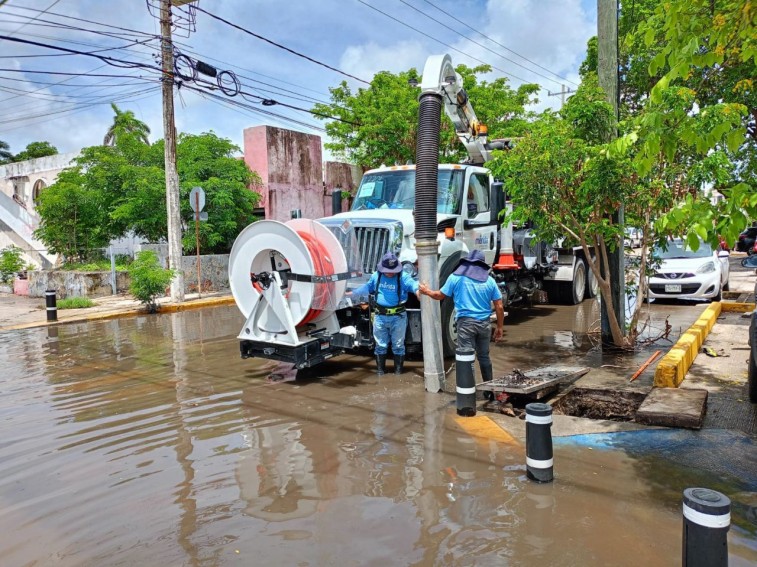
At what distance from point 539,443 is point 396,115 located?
18889 millimetres

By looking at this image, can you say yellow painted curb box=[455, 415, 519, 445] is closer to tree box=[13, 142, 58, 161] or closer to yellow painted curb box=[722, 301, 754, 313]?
yellow painted curb box=[722, 301, 754, 313]

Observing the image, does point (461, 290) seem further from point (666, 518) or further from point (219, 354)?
point (219, 354)

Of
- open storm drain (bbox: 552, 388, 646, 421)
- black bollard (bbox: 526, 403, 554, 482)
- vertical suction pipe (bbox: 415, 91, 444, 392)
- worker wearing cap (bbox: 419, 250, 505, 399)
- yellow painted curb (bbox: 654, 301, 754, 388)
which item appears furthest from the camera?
vertical suction pipe (bbox: 415, 91, 444, 392)

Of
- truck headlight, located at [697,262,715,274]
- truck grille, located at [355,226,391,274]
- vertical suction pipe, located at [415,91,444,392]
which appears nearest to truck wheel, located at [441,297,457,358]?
truck grille, located at [355,226,391,274]

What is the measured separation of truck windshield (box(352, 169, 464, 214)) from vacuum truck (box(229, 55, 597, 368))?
0.06 ft

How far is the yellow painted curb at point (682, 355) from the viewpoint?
6.36 m

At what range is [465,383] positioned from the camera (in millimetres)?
5918

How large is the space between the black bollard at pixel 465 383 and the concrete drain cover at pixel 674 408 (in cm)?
156

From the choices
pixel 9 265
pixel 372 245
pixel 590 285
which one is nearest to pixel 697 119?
pixel 372 245

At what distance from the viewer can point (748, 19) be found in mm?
3449

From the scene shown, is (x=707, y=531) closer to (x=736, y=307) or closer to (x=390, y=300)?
(x=390, y=300)

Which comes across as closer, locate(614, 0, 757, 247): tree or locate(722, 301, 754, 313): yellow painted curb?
locate(614, 0, 757, 247): tree

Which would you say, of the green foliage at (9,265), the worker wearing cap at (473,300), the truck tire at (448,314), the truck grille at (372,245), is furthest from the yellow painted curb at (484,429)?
the green foliage at (9,265)

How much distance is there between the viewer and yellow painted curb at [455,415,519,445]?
17.6ft
